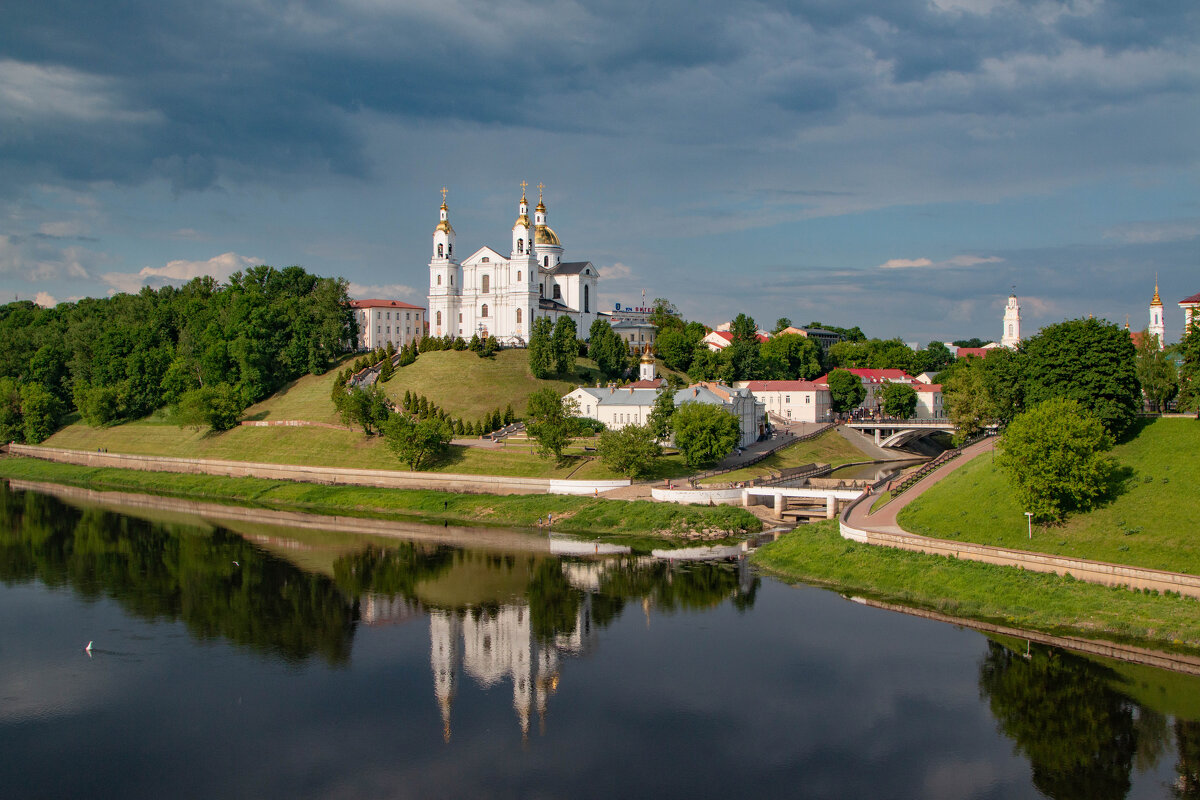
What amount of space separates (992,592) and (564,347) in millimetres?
56415

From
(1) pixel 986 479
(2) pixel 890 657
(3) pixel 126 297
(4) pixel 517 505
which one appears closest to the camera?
(2) pixel 890 657

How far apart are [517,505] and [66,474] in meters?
42.8

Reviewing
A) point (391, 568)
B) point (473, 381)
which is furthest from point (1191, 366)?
point (473, 381)

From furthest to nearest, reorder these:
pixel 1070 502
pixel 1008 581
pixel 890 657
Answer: pixel 1070 502 < pixel 1008 581 < pixel 890 657

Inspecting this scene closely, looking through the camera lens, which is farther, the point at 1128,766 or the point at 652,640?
the point at 652,640

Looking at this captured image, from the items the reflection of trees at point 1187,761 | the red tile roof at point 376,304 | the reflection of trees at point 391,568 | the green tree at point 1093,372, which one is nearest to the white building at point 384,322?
the red tile roof at point 376,304

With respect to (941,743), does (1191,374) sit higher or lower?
higher

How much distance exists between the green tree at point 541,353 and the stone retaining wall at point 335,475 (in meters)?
22.9

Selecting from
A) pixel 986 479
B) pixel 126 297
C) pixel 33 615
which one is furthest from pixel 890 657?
pixel 126 297

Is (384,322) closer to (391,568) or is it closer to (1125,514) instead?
(391,568)

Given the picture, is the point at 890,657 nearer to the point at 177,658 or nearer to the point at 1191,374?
the point at 177,658

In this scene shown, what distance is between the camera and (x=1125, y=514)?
38.1 m

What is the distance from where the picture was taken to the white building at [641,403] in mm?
73188

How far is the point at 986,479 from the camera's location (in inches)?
1805
